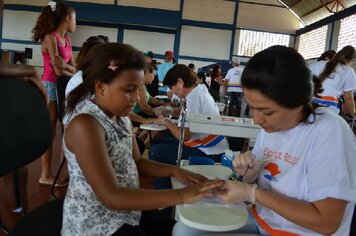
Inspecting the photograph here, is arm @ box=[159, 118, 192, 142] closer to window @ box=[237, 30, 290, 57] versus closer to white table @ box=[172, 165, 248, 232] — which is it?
white table @ box=[172, 165, 248, 232]

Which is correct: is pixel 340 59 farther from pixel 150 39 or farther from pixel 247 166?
pixel 150 39

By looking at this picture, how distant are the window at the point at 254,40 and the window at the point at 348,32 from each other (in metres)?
Result: 3.31

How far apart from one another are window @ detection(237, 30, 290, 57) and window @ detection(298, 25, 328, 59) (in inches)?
24.3

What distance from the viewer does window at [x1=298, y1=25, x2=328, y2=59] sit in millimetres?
11163

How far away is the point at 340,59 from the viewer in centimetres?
436

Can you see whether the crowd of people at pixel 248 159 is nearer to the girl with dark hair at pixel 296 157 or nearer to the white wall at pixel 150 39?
the girl with dark hair at pixel 296 157

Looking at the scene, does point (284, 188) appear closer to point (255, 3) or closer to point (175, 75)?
point (175, 75)

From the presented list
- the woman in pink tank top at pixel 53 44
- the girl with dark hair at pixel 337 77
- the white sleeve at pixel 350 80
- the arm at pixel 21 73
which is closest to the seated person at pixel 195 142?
the woman in pink tank top at pixel 53 44

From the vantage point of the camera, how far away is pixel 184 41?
42.1 feet

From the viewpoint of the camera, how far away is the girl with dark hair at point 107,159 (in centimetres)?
113

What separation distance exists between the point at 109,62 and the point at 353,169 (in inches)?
35.3

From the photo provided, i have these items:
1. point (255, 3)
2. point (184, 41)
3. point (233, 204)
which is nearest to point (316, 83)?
point (233, 204)

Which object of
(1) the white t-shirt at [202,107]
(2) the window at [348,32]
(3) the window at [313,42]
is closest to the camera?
(1) the white t-shirt at [202,107]

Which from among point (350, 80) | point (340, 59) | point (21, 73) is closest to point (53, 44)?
point (21, 73)
